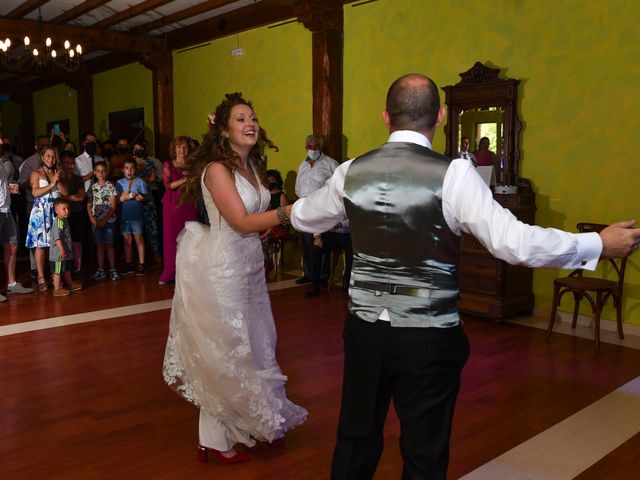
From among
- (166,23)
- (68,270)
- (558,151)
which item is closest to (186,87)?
(166,23)

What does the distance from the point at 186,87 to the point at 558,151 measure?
6101 mm

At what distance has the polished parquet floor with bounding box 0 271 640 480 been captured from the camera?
2805 millimetres

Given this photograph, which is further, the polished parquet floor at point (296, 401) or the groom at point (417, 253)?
the polished parquet floor at point (296, 401)

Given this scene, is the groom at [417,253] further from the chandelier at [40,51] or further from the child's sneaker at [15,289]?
the chandelier at [40,51]

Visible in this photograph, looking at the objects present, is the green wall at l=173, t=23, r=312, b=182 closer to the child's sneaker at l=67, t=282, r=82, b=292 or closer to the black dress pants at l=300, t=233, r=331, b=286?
the black dress pants at l=300, t=233, r=331, b=286

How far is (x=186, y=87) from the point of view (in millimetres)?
9625

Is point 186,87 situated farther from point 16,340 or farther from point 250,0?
point 16,340

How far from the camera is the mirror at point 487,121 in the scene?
5531mm

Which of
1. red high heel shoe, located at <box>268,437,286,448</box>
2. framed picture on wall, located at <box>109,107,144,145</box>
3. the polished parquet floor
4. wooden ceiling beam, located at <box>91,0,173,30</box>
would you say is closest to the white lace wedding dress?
red high heel shoe, located at <box>268,437,286,448</box>

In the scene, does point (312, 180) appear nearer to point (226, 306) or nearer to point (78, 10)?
point (78, 10)

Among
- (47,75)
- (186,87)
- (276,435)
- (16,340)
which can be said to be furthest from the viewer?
(47,75)

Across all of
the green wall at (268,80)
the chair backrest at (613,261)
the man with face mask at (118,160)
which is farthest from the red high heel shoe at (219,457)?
the man with face mask at (118,160)

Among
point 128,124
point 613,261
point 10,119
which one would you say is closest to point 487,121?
point 613,261

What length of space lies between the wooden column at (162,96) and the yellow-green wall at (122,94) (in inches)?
15.3
